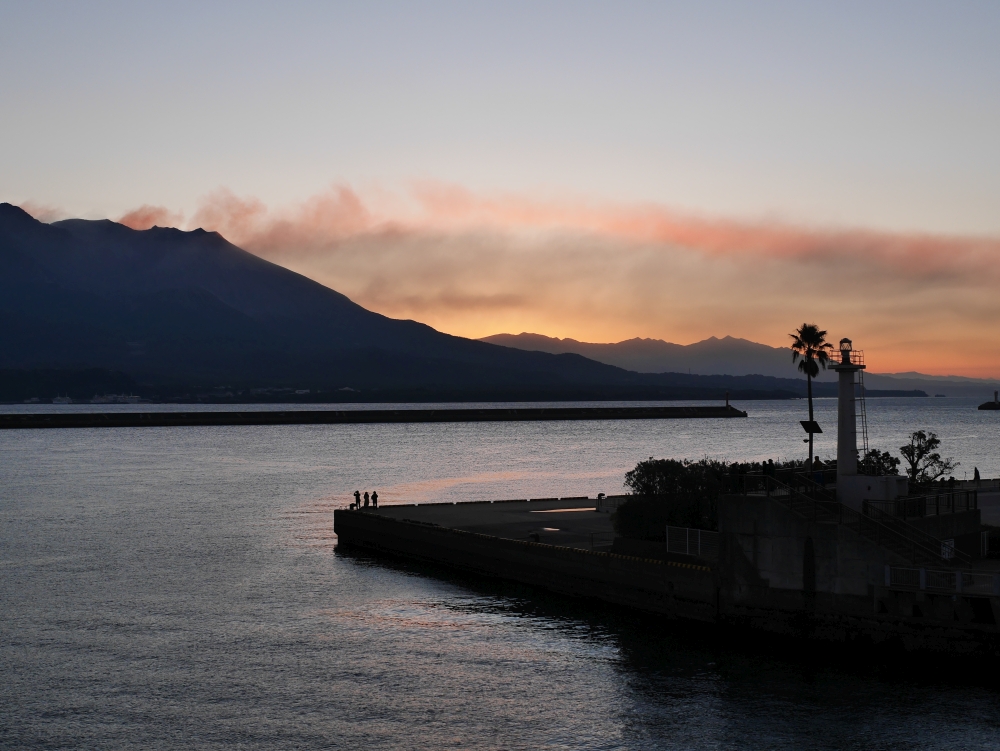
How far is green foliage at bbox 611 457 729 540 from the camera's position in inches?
1463

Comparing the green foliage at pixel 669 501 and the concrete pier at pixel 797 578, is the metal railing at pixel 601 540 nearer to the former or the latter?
the concrete pier at pixel 797 578

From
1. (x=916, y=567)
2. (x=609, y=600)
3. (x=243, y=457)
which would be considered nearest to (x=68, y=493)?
(x=243, y=457)

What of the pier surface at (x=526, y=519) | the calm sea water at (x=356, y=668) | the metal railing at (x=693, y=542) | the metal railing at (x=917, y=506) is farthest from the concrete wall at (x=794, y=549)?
the pier surface at (x=526, y=519)

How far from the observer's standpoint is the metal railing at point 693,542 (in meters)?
33.7

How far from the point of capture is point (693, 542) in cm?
3441

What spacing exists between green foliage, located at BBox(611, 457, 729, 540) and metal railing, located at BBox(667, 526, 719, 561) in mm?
1873

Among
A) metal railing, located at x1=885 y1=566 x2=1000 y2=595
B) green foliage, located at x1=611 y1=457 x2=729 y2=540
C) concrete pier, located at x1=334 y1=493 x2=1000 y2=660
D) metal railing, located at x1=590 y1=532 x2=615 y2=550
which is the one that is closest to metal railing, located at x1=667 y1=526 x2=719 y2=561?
concrete pier, located at x1=334 y1=493 x2=1000 y2=660

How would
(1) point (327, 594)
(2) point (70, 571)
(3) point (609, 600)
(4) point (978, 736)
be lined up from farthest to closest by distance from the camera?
(2) point (70, 571), (1) point (327, 594), (3) point (609, 600), (4) point (978, 736)

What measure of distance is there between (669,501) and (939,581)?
12.1 metres

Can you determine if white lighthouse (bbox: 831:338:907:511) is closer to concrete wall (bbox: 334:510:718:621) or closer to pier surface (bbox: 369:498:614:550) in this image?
concrete wall (bbox: 334:510:718:621)

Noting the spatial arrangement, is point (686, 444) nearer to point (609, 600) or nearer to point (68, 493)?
point (68, 493)

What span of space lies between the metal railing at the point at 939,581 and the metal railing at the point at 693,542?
635cm

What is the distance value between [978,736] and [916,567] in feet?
18.2

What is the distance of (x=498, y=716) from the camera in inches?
992
